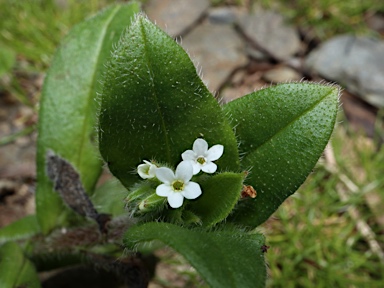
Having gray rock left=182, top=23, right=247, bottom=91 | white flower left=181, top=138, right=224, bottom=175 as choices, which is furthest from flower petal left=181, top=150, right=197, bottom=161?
gray rock left=182, top=23, right=247, bottom=91

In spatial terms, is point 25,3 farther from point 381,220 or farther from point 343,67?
point 381,220

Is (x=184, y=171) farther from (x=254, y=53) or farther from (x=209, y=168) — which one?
(x=254, y=53)

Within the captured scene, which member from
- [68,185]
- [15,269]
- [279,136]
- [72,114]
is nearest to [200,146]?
[279,136]

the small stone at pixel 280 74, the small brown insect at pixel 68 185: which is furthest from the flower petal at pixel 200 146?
the small stone at pixel 280 74

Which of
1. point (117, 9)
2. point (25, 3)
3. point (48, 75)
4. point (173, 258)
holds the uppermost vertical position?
point (25, 3)

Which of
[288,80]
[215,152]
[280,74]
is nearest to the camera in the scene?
[215,152]

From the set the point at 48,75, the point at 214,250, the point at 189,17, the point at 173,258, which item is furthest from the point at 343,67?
the point at 214,250

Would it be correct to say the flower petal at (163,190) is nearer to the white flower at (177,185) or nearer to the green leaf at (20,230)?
the white flower at (177,185)
